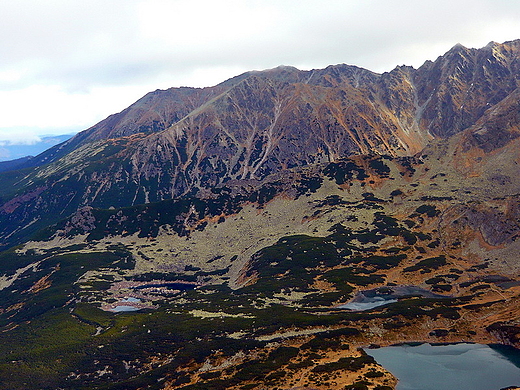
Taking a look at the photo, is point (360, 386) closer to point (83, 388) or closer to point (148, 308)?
point (83, 388)

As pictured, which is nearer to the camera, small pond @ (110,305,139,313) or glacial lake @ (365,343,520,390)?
glacial lake @ (365,343,520,390)

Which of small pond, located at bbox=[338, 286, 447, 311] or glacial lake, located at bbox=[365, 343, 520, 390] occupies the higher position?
glacial lake, located at bbox=[365, 343, 520, 390]

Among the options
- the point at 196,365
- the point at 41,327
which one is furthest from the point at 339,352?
the point at 41,327

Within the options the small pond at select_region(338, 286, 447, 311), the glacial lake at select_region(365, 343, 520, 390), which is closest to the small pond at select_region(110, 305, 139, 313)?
the small pond at select_region(338, 286, 447, 311)

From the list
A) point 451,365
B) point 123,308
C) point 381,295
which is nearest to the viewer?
point 451,365

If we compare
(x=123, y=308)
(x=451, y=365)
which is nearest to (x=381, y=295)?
(x=451, y=365)

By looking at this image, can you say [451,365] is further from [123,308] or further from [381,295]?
[123,308]

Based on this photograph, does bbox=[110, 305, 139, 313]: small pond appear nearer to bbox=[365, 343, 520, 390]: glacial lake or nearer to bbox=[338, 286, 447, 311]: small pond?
bbox=[338, 286, 447, 311]: small pond

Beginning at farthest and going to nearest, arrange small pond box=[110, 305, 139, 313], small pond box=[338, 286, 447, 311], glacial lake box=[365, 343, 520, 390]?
small pond box=[110, 305, 139, 313] → small pond box=[338, 286, 447, 311] → glacial lake box=[365, 343, 520, 390]
